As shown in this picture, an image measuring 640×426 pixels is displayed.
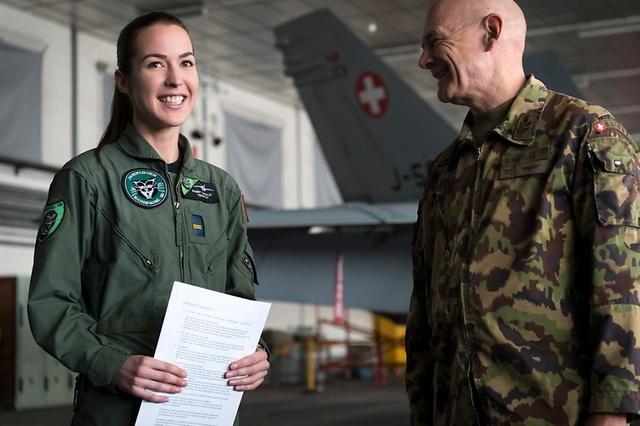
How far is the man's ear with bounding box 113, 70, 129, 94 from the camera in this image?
192 cm

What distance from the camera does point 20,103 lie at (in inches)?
504

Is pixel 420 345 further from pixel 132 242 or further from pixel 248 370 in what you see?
pixel 132 242

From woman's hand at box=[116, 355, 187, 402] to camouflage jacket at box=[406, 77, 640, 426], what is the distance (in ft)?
1.91

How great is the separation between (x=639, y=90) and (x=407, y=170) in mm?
11270

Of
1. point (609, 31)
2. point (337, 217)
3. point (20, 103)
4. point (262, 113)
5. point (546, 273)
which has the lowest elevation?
point (546, 273)

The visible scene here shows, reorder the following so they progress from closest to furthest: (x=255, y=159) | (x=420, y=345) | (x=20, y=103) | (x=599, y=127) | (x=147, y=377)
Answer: (x=147, y=377) → (x=599, y=127) → (x=420, y=345) → (x=20, y=103) → (x=255, y=159)

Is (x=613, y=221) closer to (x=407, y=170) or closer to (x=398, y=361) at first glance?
(x=407, y=170)

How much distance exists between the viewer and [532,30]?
47.6 feet

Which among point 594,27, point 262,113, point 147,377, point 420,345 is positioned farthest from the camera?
point 262,113

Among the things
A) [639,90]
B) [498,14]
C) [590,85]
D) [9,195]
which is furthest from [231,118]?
[498,14]

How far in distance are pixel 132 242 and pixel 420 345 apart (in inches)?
28.6

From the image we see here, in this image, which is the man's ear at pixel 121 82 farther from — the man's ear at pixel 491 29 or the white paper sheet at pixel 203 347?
the man's ear at pixel 491 29

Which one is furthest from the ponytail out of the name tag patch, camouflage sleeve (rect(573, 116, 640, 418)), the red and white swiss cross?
the red and white swiss cross

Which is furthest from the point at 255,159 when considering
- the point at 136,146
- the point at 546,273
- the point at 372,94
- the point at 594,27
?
the point at 546,273
